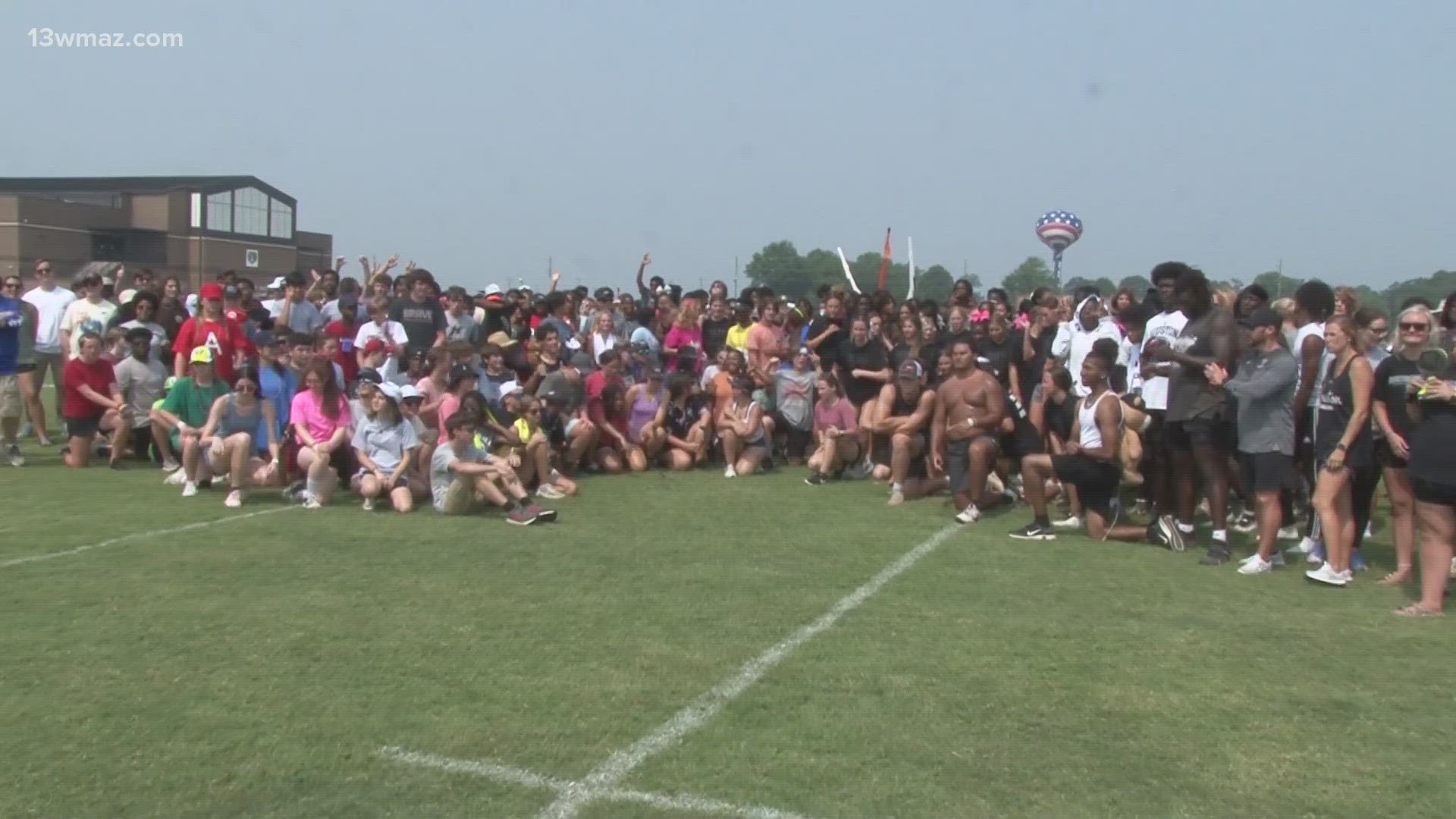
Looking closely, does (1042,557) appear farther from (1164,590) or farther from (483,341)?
(483,341)

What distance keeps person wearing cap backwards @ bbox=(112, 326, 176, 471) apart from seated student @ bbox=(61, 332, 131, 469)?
0.25 ft

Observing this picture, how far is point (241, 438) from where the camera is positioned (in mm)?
10109

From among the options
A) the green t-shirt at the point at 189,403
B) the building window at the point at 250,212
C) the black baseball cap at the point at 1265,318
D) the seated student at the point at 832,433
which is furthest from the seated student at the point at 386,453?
the building window at the point at 250,212

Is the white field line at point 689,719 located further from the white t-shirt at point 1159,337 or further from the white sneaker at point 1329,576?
the white t-shirt at point 1159,337

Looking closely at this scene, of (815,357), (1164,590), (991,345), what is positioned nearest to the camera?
(1164,590)

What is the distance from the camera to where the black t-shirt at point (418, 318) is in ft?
42.3

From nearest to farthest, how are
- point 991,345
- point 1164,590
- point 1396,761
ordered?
point 1396,761
point 1164,590
point 991,345

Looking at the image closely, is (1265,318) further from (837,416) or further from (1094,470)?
(837,416)

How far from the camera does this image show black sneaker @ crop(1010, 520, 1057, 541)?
9188mm

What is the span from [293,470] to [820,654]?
646 cm

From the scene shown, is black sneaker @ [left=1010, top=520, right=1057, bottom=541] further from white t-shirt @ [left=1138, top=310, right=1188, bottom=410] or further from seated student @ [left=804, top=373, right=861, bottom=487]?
seated student @ [left=804, top=373, right=861, bottom=487]

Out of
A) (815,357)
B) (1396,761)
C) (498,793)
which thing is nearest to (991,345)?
(815,357)

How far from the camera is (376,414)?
10062mm

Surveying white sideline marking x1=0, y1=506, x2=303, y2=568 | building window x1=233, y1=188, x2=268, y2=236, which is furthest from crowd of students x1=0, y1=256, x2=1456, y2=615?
building window x1=233, y1=188, x2=268, y2=236
